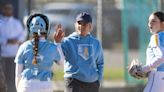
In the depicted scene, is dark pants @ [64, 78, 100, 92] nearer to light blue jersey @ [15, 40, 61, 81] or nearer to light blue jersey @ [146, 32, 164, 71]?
light blue jersey @ [15, 40, 61, 81]

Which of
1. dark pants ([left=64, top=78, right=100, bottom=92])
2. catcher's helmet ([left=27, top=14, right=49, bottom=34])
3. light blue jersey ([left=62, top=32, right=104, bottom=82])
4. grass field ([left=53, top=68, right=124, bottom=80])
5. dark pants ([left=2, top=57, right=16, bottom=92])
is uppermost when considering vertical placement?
catcher's helmet ([left=27, top=14, right=49, bottom=34])

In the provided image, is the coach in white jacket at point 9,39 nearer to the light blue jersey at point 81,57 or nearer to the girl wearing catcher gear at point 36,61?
the light blue jersey at point 81,57

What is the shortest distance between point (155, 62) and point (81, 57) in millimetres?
1237

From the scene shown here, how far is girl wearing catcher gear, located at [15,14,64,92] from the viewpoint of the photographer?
871 cm

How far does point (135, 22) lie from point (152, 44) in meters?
7.01

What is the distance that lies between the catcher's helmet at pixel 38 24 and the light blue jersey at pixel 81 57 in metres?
0.72

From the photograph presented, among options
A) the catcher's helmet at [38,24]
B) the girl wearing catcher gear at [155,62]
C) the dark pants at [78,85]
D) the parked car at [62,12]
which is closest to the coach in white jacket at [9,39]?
the dark pants at [78,85]

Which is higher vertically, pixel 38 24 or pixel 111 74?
pixel 38 24

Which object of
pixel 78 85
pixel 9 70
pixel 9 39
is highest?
pixel 9 39

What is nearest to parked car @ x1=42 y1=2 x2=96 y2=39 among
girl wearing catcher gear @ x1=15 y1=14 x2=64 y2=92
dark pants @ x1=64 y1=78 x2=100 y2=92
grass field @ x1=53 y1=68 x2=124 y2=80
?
grass field @ x1=53 y1=68 x2=124 y2=80

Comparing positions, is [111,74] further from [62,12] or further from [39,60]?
[39,60]

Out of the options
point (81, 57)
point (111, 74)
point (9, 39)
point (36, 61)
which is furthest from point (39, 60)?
point (111, 74)

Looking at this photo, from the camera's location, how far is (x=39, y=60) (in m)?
8.73

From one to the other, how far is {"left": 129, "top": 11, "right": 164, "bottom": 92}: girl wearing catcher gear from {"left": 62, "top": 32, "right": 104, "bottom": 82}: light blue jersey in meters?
0.94
